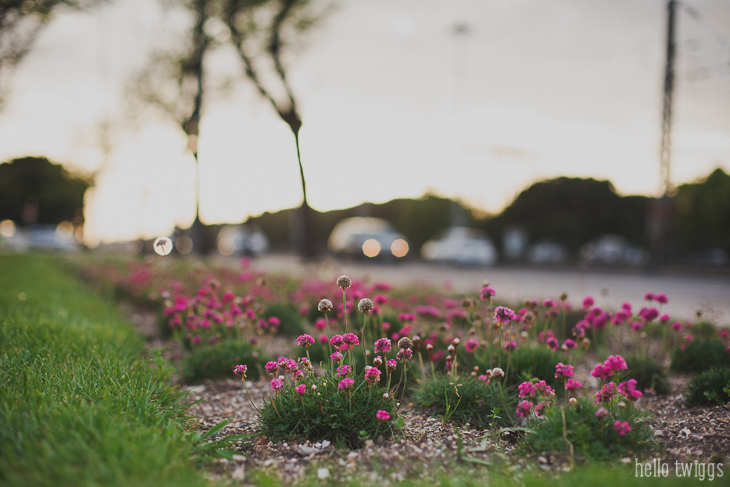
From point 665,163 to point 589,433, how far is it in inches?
693

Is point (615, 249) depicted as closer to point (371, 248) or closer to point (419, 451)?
point (371, 248)

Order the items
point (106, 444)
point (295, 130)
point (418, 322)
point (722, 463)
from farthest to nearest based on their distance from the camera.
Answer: point (295, 130) → point (418, 322) → point (722, 463) → point (106, 444)

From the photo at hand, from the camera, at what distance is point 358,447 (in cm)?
255

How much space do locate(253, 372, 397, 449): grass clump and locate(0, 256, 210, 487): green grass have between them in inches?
20.7

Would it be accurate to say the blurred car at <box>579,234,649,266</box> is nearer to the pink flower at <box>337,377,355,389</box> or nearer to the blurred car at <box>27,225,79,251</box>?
the pink flower at <box>337,377,355,389</box>

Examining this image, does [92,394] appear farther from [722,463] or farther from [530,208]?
[530,208]

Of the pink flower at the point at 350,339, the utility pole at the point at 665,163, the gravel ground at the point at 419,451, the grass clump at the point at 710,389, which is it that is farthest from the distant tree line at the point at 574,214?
the pink flower at the point at 350,339

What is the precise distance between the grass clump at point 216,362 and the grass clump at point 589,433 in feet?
7.62

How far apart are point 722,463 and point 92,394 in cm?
326

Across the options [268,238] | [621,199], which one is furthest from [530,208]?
[268,238]

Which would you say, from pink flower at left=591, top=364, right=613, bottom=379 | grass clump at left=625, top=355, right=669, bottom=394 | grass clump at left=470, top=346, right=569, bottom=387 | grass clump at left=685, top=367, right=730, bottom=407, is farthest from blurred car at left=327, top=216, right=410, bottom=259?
pink flower at left=591, top=364, right=613, bottom=379

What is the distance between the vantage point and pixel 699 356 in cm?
388

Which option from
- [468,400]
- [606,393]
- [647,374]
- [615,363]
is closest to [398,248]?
[647,374]

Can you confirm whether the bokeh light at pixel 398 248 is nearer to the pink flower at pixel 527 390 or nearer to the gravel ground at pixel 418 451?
the gravel ground at pixel 418 451
